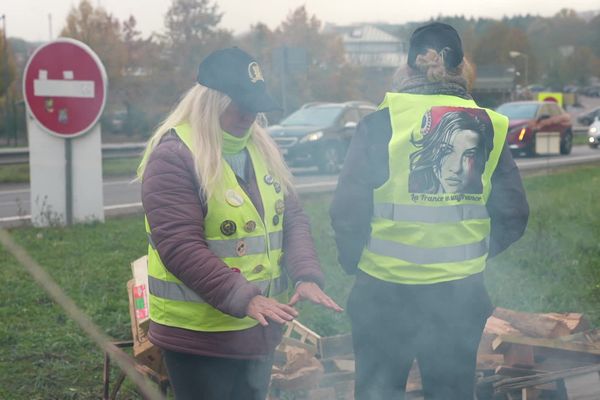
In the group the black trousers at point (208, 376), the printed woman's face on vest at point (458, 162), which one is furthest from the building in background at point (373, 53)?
the black trousers at point (208, 376)

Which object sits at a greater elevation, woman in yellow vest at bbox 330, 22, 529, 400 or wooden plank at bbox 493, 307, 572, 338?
woman in yellow vest at bbox 330, 22, 529, 400

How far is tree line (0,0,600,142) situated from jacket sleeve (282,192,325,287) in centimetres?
77

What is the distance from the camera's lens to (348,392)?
170 inches

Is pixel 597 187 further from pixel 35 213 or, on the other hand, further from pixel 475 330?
pixel 475 330

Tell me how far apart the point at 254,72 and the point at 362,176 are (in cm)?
52

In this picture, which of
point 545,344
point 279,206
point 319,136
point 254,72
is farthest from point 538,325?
point 319,136

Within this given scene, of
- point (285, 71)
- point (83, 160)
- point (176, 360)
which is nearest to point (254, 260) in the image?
point (176, 360)

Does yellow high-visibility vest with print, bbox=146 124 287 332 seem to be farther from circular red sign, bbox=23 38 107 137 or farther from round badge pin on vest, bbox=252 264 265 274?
circular red sign, bbox=23 38 107 137

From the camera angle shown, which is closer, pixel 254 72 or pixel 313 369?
pixel 254 72

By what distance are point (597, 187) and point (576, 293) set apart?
7938 millimetres

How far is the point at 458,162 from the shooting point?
314cm

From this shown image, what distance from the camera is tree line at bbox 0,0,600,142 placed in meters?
5.72

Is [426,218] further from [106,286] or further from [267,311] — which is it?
[106,286]

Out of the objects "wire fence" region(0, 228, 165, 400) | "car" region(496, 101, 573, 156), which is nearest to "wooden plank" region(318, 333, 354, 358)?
"wire fence" region(0, 228, 165, 400)
